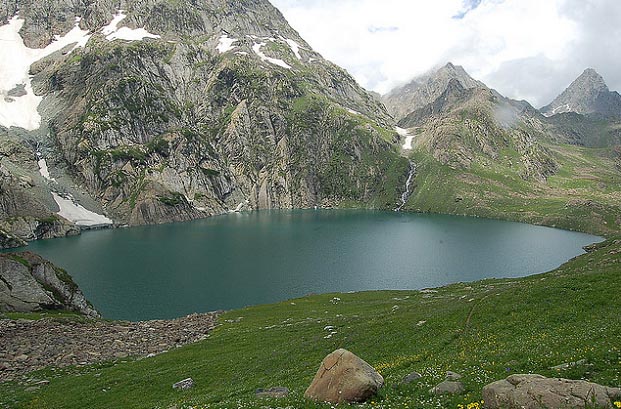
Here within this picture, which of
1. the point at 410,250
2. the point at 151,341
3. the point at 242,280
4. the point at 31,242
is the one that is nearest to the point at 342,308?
the point at 151,341

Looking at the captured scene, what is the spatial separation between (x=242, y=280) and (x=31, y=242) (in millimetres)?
143312

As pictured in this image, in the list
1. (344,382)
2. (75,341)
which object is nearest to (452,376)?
(344,382)

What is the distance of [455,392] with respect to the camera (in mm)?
16000

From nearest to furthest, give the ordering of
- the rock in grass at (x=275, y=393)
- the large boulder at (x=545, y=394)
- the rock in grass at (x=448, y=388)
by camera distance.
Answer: the large boulder at (x=545, y=394) → the rock in grass at (x=448, y=388) → the rock in grass at (x=275, y=393)

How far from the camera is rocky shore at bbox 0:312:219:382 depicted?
36.7 meters

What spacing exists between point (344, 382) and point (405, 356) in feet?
38.1

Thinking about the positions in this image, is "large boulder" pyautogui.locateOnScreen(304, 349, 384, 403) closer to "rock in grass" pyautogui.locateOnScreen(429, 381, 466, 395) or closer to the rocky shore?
"rock in grass" pyautogui.locateOnScreen(429, 381, 466, 395)

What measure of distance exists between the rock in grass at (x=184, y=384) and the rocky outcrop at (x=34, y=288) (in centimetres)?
3871

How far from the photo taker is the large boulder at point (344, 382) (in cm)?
1723

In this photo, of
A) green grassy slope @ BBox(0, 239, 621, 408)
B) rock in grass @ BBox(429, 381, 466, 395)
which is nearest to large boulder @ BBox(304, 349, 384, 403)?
green grassy slope @ BBox(0, 239, 621, 408)

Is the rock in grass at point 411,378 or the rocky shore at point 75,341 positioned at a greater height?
the rock in grass at point 411,378

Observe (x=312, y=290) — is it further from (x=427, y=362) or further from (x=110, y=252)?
(x=110, y=252)

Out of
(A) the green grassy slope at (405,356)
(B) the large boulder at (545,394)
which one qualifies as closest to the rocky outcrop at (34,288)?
(A) the green grassy slope at (405,356)

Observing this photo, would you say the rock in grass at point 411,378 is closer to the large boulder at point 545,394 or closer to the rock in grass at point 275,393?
the large boulder at point 545,394
